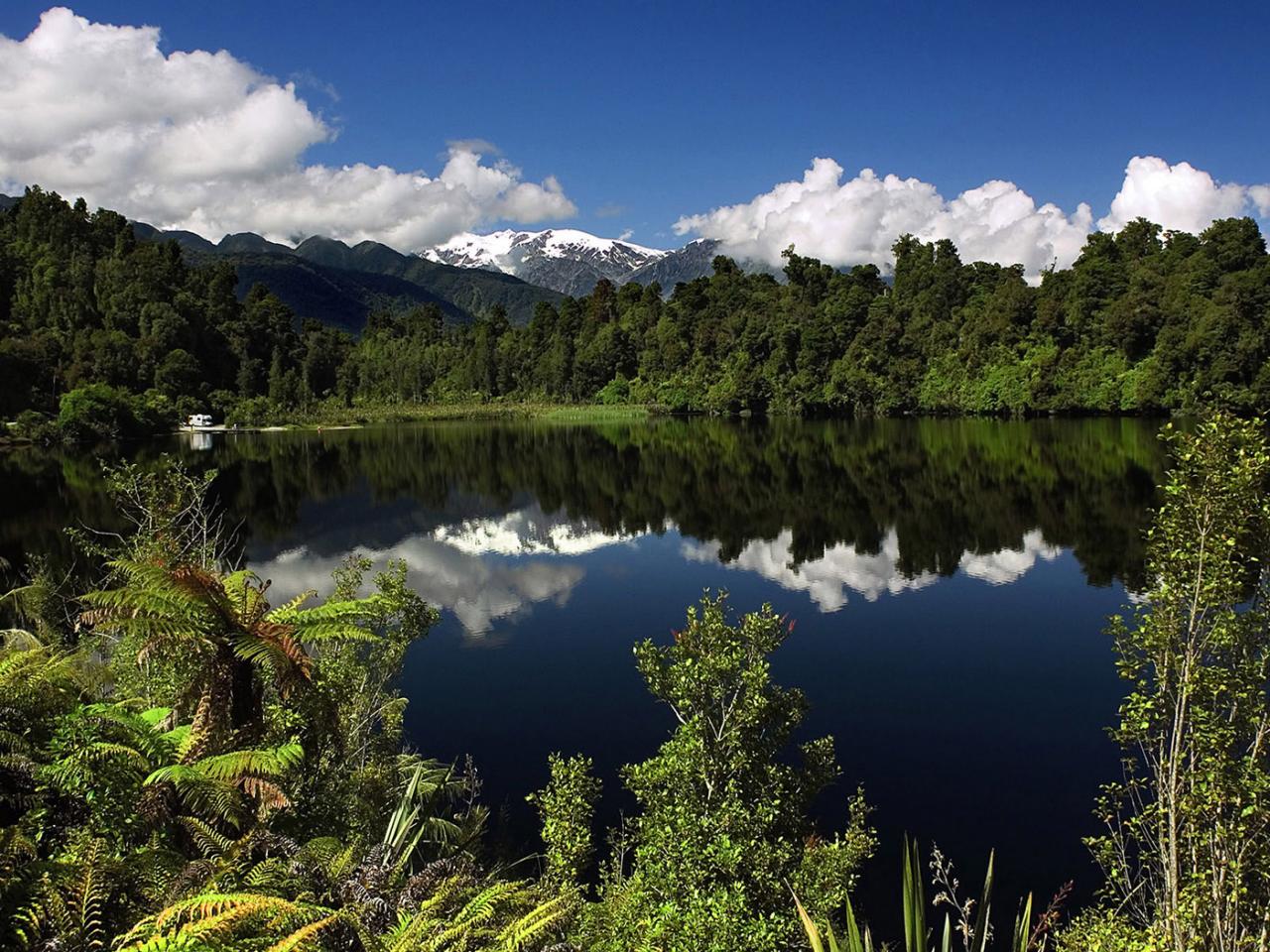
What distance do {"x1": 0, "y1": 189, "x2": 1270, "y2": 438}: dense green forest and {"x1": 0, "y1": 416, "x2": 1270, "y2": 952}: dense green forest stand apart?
226 feet

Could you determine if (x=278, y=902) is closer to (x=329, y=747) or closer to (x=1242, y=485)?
(x=329, y=747)

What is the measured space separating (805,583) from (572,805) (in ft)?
70.9

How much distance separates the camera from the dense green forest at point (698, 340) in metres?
84.7

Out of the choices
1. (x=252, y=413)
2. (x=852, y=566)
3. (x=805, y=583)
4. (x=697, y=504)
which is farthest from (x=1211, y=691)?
(x=252, y=413)

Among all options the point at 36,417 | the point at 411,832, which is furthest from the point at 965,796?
the point at 36,417

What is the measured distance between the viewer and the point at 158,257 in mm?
141125

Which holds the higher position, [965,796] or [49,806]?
[49,806]

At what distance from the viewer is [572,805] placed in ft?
29.8

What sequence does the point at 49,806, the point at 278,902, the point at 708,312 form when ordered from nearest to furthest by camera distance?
the point at 278,902
the point at 49,806
the point at 708,312

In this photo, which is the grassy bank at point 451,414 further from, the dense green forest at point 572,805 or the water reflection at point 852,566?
the dense green forest at point 572,805

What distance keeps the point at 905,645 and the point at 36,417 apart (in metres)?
90.0

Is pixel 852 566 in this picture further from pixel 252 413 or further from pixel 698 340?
pixel 252 413

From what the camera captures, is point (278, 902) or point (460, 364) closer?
point (278, 902)

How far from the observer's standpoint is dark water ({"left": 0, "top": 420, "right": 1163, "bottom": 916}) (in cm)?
1553
